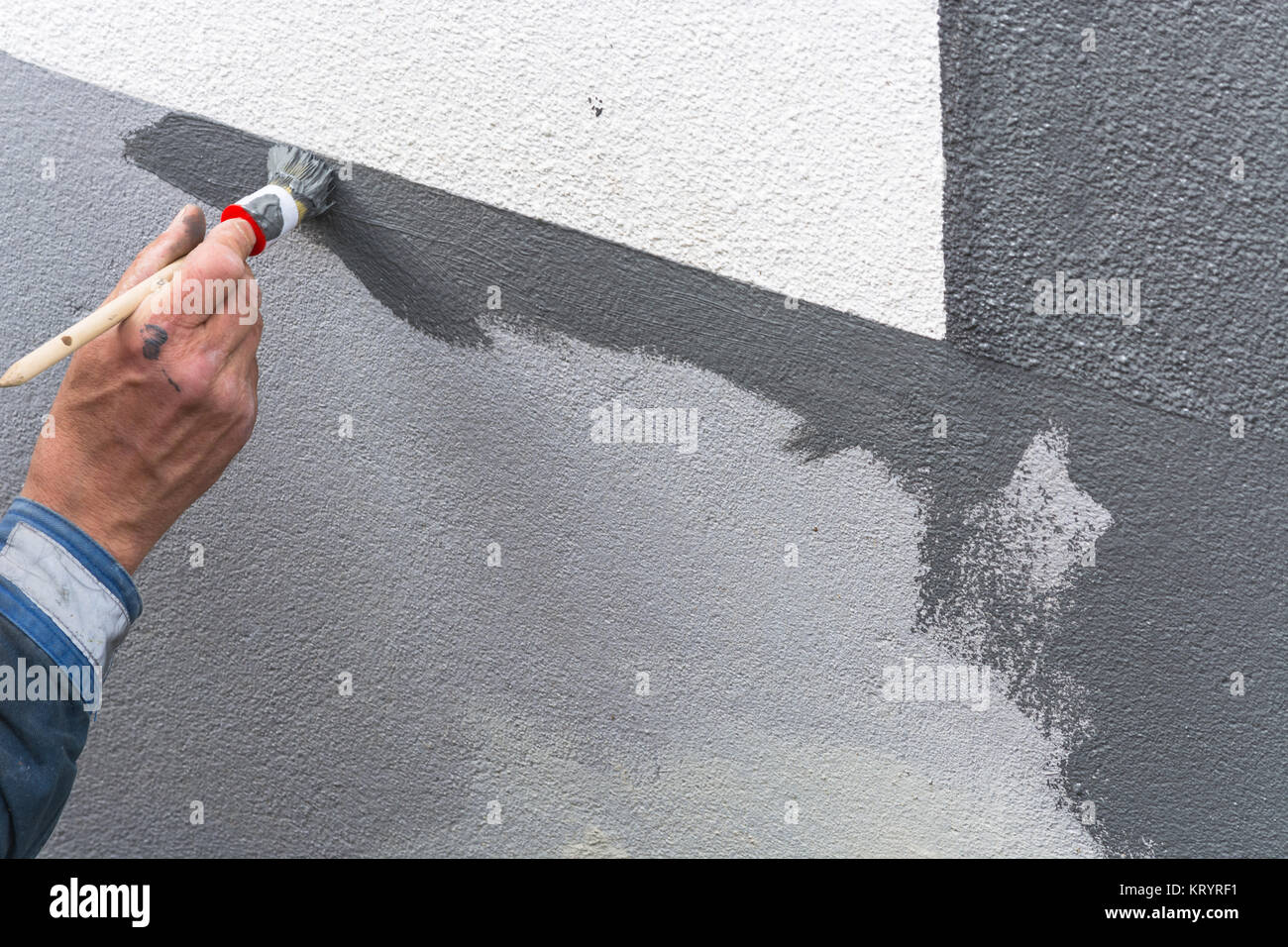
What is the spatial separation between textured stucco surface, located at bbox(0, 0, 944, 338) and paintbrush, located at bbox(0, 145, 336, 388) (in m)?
0.11

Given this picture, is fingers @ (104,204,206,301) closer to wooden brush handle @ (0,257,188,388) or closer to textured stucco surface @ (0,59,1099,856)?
wooden brush handle @ (0,257,188,388)

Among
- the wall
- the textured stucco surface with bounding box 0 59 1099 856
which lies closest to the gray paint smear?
the wall

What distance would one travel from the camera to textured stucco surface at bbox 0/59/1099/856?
7.33ft

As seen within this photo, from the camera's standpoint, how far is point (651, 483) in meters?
2.24

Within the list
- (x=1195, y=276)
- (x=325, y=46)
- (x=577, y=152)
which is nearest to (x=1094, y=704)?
(x=1195, y=276)

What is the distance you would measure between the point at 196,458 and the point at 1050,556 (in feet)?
6.32

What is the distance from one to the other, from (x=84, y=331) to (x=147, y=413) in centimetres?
16

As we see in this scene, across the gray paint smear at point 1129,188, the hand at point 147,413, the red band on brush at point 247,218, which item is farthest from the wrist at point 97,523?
the gray paint smear at point 1129,188

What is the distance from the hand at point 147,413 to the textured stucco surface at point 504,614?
62 centimetres

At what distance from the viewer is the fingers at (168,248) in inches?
65.7

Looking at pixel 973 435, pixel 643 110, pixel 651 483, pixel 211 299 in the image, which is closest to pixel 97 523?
pixel 211 299

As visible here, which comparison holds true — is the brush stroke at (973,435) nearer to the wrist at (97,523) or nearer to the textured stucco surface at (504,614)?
the textured stucco surface at (504,614)

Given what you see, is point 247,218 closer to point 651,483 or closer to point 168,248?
point 168,248

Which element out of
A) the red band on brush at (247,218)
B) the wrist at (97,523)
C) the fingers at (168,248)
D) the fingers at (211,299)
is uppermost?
the red band on brush at (247,218)
